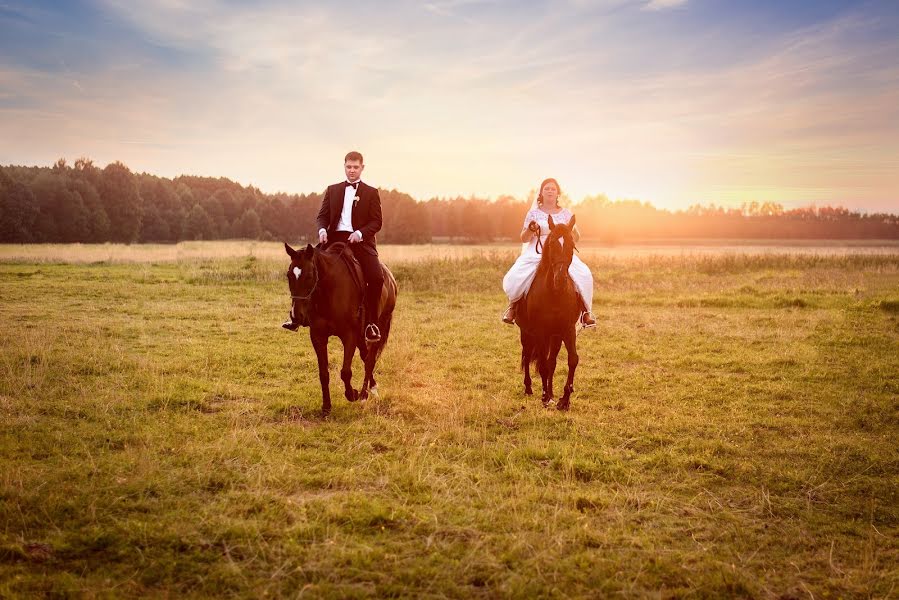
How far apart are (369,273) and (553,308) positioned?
2.82 m

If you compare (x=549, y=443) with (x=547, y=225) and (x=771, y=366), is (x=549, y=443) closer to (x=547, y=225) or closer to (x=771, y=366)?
(x=547, y=225)

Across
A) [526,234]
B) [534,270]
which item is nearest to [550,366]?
[534,270]

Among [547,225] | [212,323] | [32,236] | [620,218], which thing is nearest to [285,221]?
[32,236]

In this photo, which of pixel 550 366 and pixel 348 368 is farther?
pixel 550 366

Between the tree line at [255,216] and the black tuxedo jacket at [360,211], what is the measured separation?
69.4 metres

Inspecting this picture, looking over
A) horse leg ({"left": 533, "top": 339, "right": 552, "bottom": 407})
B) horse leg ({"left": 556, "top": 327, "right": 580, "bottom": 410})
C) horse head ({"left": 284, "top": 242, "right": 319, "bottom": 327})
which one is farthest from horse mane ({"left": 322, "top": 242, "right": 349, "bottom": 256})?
horse leg ({"left": 556, "top": 327, "right": 580, "bottom": 410})

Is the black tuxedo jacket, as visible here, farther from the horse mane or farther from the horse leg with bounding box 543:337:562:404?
the horse leg with bounding box 543:337:562:404

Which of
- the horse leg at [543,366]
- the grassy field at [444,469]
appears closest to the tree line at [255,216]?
the grassy field at [444,469]

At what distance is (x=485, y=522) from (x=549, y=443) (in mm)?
2283

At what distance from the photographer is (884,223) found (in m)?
90.1

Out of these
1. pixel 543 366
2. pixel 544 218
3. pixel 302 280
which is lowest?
pixel 543 366

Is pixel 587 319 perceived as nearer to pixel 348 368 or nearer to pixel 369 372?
pixel 369 372

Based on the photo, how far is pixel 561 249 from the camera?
26.7 feet

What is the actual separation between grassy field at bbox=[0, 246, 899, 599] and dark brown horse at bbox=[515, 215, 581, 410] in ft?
2.18
